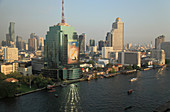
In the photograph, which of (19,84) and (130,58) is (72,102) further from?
(130,58)

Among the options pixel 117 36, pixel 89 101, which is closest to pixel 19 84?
pixel 89 101

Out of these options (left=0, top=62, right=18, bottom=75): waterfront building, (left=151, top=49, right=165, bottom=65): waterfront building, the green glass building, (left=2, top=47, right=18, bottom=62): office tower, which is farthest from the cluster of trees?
(left=151, top=49, right=165, bottom=65): waterfront building

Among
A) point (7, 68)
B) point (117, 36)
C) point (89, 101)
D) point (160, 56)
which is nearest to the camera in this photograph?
point (89, 101)

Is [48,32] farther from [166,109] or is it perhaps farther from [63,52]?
[166,109]

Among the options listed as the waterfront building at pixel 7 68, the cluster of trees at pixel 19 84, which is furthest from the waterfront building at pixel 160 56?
the waterfront building at pixel 7 68

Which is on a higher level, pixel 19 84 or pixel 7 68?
pixel 7 68

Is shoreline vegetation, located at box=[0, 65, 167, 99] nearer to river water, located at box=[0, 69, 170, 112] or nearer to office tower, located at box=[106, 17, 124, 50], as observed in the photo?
river water, located at box=[0, 69, 170, 112]

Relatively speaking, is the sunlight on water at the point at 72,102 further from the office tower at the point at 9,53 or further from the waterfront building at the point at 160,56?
the waterfront building at the point at 160,56
